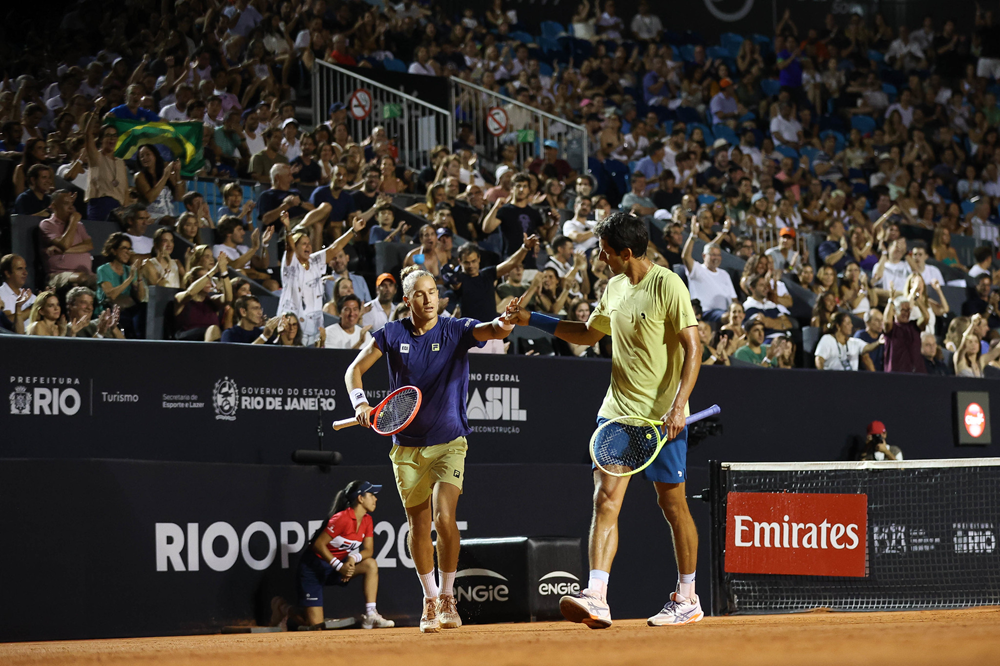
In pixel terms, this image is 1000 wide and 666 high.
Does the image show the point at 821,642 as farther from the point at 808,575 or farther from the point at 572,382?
the point at 572,382

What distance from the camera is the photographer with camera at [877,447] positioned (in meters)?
11.6

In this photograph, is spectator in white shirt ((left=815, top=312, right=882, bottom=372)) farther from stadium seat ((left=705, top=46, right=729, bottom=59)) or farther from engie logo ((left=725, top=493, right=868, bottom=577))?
stadium seat ((left=705, top=46, right=729, bottom=59))

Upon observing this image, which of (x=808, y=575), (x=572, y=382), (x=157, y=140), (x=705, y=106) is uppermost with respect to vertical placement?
(x=705, y=106)

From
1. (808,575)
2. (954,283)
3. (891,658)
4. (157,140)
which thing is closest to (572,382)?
(808,575)

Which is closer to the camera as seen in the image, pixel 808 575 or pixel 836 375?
pixel 808 575

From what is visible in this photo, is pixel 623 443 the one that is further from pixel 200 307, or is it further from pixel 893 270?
pixel 893 270

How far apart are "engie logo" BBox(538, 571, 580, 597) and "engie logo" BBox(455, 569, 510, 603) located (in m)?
0.24

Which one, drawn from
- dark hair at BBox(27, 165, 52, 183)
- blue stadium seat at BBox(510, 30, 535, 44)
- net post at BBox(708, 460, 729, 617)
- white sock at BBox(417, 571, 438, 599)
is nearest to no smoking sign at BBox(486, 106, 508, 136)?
blue stadium seat at BBox(510, 30, 535, 44)

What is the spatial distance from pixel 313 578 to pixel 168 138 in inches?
228

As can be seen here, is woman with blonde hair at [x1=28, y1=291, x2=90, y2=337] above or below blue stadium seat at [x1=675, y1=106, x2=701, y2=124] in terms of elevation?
below

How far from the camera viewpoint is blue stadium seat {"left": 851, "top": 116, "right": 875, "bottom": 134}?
21.8 metres

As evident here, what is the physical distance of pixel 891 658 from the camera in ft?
14.3

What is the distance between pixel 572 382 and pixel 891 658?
6.13m

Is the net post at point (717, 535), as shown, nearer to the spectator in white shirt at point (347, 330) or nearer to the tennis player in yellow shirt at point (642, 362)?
the tennis player in yellow shirt at point (642, 362)
